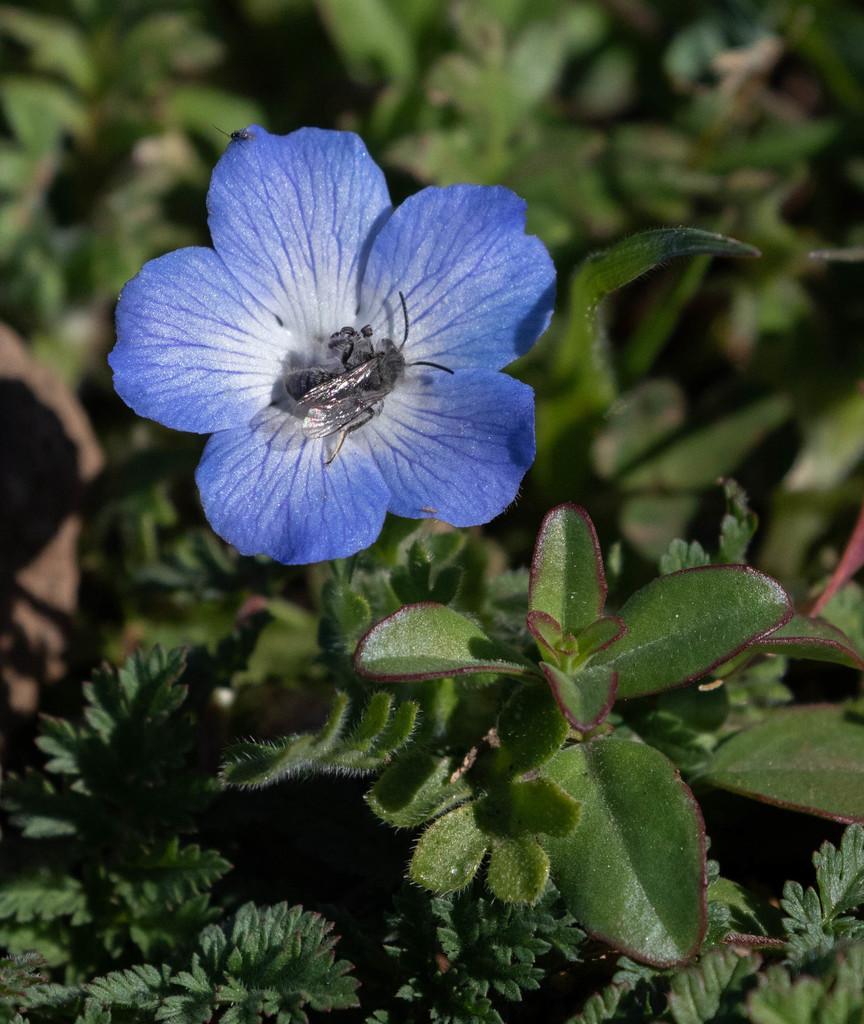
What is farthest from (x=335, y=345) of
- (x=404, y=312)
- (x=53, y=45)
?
(x=53, y=45)

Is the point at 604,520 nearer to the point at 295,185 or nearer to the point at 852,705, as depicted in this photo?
the point at 852,705

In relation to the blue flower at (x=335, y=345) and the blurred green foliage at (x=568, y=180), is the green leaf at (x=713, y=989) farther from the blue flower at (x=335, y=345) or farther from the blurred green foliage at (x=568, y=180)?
the blurred green foliage at (x=568, y=180)

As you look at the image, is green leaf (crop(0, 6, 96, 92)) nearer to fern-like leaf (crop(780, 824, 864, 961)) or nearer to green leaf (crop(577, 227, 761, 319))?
green leaf (crop(577, 227, 761, 319))

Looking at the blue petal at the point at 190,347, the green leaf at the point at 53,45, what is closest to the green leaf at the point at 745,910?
the blue petal at the point at 190,347

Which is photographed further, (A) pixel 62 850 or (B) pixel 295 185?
(A) pixel 62 850

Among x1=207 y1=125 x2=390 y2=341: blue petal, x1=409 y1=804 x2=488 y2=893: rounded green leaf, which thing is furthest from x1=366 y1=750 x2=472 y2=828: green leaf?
x1=207 y1=125 x2=390 y2=341: blue petal

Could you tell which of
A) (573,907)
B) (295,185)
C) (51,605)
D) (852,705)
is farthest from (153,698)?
(852,705)
